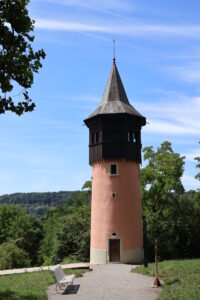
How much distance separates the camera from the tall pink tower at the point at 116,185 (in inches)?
933

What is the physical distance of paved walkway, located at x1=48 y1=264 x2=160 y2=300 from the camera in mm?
12016

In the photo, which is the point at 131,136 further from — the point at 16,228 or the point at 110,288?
the point at 16,228

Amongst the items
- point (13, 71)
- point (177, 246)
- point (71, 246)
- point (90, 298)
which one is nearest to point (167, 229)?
point (177, 246)

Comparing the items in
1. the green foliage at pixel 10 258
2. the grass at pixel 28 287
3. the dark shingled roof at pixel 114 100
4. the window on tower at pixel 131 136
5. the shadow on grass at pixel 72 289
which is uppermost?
the dark shingled roof at pixel 114 100

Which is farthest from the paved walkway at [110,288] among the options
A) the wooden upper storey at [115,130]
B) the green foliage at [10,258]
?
the green foliage at [10,258]

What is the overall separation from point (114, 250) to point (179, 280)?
9.81 m

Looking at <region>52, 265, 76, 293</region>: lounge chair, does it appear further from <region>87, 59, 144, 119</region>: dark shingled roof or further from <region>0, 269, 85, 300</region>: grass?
<region>87, 59, 144, 119</region>: dark shingled roof

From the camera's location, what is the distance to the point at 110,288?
1355 centimetres

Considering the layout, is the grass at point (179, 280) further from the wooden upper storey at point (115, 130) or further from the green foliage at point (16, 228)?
the green foliage at point (16, 228)

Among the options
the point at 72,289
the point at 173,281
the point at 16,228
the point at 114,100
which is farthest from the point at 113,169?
the point at 16,228

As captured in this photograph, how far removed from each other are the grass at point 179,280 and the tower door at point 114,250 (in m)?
4.76

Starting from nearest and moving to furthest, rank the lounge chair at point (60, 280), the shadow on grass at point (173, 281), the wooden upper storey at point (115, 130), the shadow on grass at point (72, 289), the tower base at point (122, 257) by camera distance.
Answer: the shadow on grass at point (72, 289) < the lounge chair at point (60, 280) < the shadow on grass at point (173, 281) < the tower base at point (122, 257) < the wooden upper storey at point (115, 130)

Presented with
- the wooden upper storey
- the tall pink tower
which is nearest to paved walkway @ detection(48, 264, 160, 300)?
the tall pink tower

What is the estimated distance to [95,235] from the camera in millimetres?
24234
